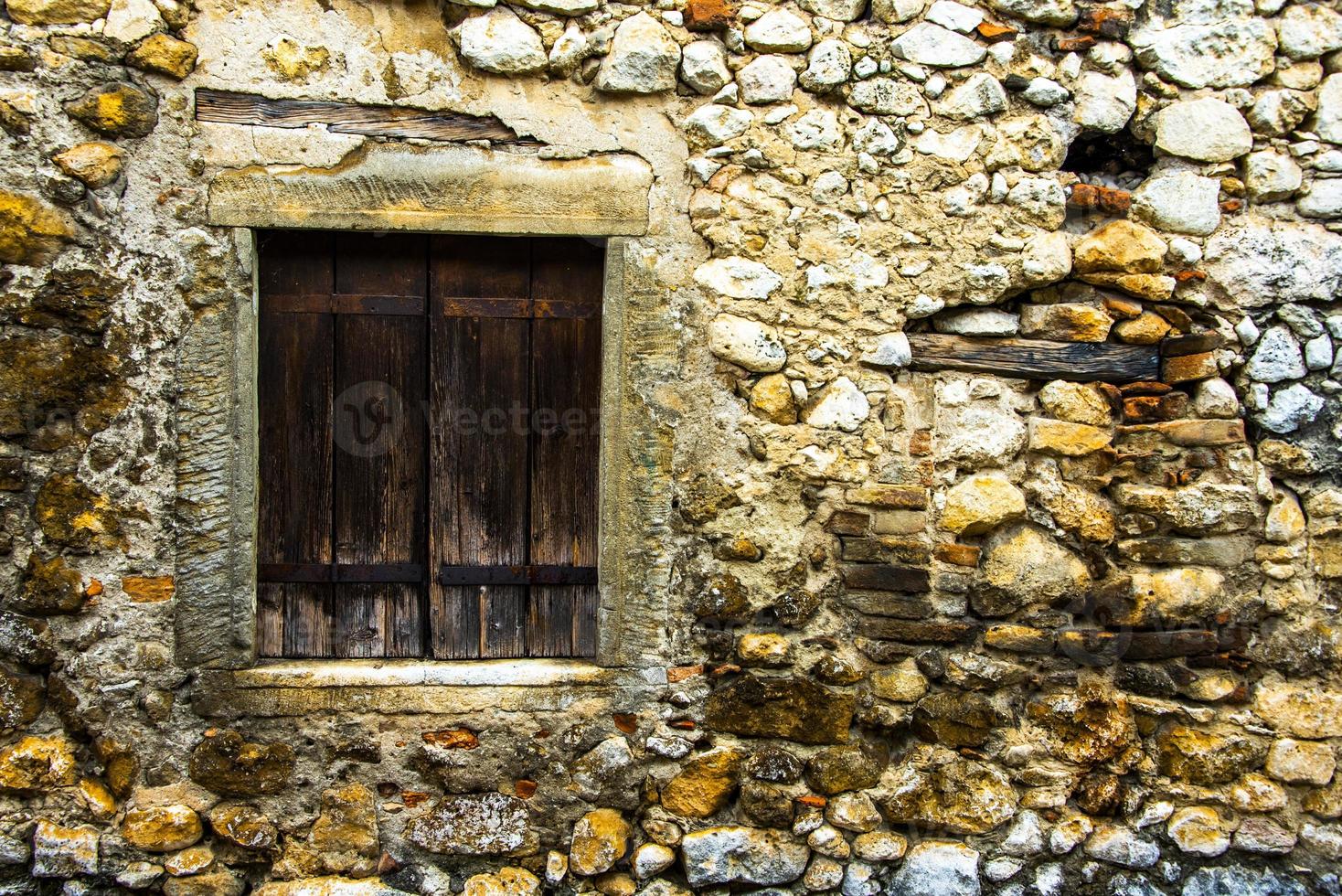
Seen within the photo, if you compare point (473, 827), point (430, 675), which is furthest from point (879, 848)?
point (430, 675)

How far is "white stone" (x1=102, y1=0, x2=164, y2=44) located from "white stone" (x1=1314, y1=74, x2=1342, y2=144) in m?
3.23

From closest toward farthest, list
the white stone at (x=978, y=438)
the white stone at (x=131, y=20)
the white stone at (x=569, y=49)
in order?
the white stone at (x=131, y=20), the white stone at (x=569, y=49), the white stone at (x=978, y=438)

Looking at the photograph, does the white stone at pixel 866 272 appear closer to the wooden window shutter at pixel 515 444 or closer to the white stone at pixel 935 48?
the white stone at pixel 935 48

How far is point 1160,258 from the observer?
8.70ft

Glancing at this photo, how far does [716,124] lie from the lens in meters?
2.57

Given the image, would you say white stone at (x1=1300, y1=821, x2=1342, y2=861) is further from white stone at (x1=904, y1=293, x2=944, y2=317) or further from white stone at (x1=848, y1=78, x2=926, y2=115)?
white stone at (x1=848, y1=78, x2=926, y2=115)

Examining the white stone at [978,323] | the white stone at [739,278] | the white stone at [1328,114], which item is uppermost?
→ the white stone at [1328,114]

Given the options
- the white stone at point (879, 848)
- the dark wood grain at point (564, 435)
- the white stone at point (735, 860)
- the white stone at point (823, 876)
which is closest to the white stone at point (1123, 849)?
the white stone at point (879, 848)

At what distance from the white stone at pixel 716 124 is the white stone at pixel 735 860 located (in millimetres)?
1921

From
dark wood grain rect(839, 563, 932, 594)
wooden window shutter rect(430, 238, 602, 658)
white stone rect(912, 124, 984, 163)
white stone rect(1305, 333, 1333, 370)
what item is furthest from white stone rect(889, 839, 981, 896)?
white stone rect(912, 124, 984, 163)

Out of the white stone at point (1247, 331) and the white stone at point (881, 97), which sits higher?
the white stone at point (881, 97)

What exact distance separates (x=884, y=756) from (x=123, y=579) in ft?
7.06

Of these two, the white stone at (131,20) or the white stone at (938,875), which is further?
the white stone at (938,875)

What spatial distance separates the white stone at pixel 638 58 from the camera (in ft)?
8.30
